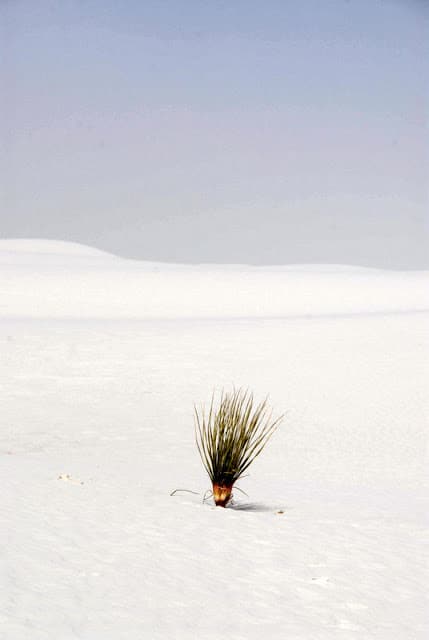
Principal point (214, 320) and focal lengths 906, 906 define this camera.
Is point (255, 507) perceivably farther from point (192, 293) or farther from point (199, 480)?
point (192, 293)

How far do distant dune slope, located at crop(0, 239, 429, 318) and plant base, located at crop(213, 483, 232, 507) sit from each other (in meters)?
15.4

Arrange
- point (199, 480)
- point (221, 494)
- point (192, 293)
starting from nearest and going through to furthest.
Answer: point (221, 494) < point (199, 480) < point (192, 293)

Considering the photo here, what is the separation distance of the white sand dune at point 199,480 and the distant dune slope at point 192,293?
0.27 metres

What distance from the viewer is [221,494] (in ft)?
24.3

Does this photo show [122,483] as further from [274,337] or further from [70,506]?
[274,337]

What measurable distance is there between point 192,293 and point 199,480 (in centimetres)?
2002

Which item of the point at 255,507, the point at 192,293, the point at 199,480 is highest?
the point at 192,293

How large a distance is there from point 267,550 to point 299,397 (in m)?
8.32

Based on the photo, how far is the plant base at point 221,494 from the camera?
7391 mm

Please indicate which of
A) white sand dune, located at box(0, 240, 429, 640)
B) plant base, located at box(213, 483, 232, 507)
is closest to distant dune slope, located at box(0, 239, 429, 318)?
white sand dune, located at box(0, 240, 429, 640)

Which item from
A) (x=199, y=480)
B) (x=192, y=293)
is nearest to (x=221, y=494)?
(x=199, y=480)

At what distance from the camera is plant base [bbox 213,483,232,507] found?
7.39 meters

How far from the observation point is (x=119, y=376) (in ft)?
48.1

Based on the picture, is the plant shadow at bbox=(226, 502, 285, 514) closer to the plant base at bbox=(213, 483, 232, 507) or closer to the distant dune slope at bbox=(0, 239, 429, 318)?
the plant base at bbox=(213, 483, 232, 507)
